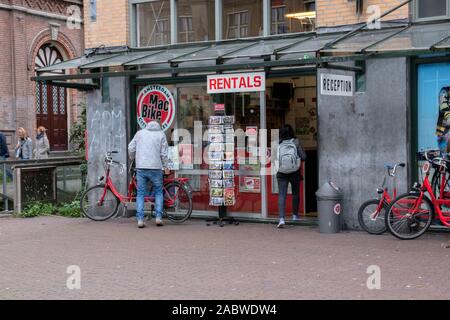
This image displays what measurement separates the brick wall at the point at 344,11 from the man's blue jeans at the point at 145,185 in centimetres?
381

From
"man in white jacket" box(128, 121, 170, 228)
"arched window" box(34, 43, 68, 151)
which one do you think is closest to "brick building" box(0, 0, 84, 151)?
"arched window" box(34, 43, 68, 151)

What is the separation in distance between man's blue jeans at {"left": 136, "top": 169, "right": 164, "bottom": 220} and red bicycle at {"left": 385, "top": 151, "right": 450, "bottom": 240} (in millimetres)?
4058

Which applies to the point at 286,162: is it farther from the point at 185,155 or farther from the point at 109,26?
the point at 109,26

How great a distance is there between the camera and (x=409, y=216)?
1011 centimetres

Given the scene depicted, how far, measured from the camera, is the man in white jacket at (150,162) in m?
12.1

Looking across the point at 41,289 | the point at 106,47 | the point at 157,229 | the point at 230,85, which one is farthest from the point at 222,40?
the point at 41,289

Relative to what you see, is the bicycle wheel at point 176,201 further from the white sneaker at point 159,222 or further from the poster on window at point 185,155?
Answer: the poster on window at point 185,155

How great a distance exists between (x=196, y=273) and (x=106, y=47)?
23.4 feet

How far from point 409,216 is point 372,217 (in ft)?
2.64

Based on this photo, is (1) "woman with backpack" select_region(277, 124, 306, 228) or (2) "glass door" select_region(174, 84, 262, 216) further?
(2) "glass door" select_region(174, 84, 262, 216)

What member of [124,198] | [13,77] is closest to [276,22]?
[124,198]

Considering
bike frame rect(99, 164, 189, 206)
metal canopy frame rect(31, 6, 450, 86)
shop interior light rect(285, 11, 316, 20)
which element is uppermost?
shop interior light rect(285, 11, 316, 20)

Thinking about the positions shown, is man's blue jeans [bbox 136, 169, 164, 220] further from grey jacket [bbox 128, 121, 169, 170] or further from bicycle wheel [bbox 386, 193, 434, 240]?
bicycle wheel [bbox 386, 193, 434, 240]

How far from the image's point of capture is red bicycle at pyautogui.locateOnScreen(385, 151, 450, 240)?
396 inches
